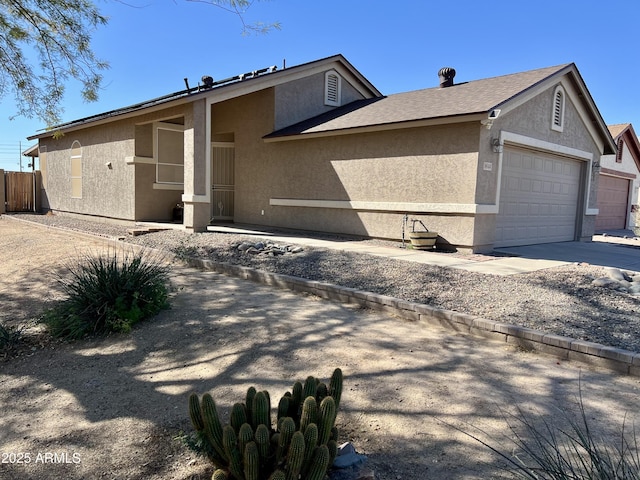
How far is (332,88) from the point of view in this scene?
1641 centimetres

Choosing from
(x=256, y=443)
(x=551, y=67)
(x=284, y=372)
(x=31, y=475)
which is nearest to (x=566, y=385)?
(x=284, y=372)

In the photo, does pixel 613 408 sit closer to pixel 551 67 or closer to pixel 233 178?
pixel 551 67

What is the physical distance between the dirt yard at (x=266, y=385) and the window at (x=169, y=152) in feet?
30.6

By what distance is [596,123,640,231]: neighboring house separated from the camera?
22500 mm

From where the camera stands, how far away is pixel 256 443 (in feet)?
8.19

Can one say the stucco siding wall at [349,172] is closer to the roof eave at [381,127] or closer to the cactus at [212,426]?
the roof eave at [381,127]

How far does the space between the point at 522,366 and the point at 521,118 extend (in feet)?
28.0

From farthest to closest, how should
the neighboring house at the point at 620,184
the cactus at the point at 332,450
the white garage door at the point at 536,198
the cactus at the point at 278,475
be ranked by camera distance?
the neighboring house at the point at 620,184 → the white garage door at the point at 536,198 → the cactus at the point at 332,450 → the cactus at the point at 278,475

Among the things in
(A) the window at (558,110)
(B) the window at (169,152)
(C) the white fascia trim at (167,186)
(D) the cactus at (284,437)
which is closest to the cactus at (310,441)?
(D) the cactus at (284,437)

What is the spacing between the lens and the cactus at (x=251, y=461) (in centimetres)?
240

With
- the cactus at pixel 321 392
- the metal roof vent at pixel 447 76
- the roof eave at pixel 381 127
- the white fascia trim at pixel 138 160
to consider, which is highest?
the metal roof vent at pixel 447 76

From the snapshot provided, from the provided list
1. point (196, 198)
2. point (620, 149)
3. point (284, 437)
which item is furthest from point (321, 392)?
point (620, 149)

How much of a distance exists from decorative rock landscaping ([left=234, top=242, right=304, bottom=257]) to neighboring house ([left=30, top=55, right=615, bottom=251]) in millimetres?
2891

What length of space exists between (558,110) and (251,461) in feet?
43.2
